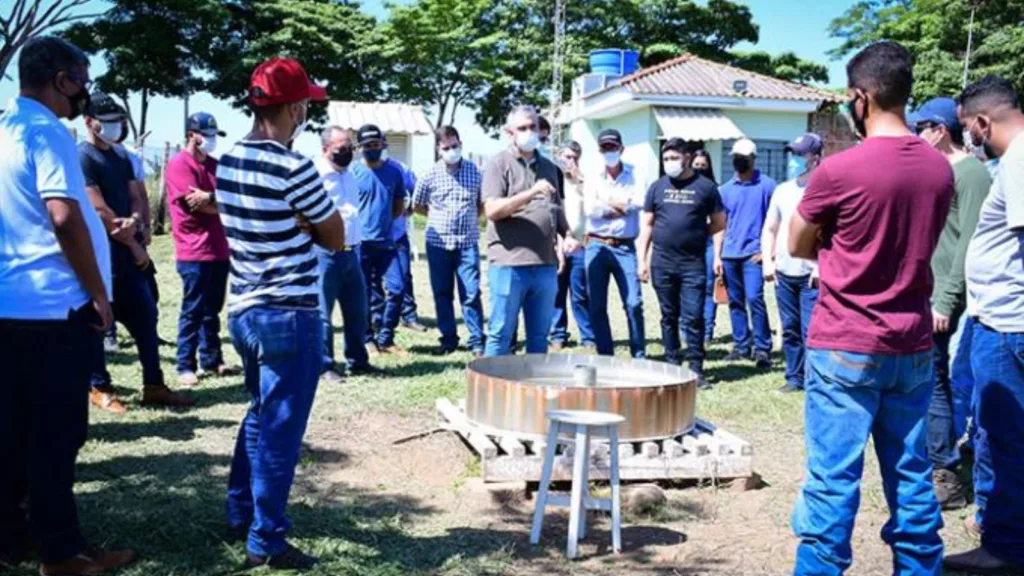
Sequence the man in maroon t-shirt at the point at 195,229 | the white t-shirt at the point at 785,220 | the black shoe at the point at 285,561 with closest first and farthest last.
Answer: the black shoe at the point at 285,561
the man in maroon t-shirt at the point at 195,229
the white t-shirt at the point at 785,220

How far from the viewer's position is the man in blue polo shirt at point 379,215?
9.47m

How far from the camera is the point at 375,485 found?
5.39 metres

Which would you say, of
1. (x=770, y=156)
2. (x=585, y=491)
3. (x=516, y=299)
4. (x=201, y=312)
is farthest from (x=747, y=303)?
(x=770, y=156)

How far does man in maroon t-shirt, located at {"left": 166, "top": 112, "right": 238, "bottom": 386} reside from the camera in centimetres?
746

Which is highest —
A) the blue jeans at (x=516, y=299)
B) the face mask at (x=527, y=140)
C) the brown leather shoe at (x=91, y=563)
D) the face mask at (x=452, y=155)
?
the face mask at (x=452, y=155)

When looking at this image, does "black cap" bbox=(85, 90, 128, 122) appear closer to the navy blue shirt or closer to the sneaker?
the navy blue shirt

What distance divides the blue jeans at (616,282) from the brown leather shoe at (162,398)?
3.50 metres

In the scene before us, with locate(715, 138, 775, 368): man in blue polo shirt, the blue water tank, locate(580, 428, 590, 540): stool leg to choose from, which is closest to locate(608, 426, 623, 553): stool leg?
locate(580, 428, 590, 540): stool leg

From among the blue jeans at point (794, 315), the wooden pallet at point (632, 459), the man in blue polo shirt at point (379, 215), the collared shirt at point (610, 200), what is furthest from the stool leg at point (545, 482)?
the man in blue polo shirt at point (379, 215)

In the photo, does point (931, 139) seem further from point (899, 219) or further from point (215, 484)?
point (215, 484)

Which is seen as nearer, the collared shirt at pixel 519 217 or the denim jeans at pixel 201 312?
the collared shirt at pixel 519 217

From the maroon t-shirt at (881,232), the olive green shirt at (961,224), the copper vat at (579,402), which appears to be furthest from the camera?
the copper vat at (579,402)

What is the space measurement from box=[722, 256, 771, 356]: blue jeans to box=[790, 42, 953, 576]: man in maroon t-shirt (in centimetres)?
579

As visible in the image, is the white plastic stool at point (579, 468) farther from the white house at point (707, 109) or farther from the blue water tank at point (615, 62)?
the blue water tank at point (615, 62)
